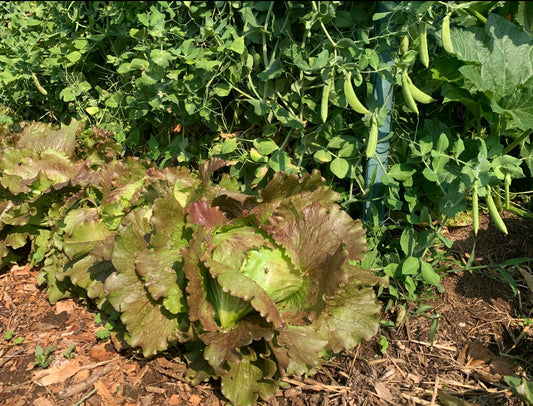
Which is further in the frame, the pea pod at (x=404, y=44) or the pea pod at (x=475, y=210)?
the pea pod at (x=404, y=44)

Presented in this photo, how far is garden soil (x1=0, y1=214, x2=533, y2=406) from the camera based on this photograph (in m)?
2.14

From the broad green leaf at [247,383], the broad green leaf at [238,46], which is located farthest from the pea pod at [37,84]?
the broad green leaf at [247,383]

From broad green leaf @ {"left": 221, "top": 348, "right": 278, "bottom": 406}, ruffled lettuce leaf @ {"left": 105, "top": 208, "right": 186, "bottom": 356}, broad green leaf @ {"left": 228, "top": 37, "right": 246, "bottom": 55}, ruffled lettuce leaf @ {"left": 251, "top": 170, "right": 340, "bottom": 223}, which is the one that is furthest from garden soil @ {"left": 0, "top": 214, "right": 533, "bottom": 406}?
broad green leaf @ {"left": 228, "top": 37, "right": 246, "bottom": 55}

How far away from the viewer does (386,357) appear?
92.7 inches

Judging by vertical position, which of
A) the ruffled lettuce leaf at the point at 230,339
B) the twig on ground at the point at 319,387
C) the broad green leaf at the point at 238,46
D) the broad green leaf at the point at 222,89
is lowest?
the twig on ground at the point at 319,387

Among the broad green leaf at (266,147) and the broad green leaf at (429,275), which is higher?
the broad green leaf at (266,147)

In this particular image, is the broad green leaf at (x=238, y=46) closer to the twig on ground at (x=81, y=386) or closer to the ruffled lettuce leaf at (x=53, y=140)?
the ruffled lettuce leaf at (x=53, y=140)

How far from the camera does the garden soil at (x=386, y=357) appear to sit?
214 centimetres

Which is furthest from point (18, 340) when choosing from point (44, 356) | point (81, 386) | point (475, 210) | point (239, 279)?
point (475, 210)

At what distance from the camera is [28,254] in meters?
3.21

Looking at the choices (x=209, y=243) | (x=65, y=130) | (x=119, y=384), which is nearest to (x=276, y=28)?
(x=209, y=243)

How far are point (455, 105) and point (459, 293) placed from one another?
1.13 metres

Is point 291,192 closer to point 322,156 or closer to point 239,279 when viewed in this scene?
point 322,156

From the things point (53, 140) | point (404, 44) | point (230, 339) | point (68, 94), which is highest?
point (404, 44)
